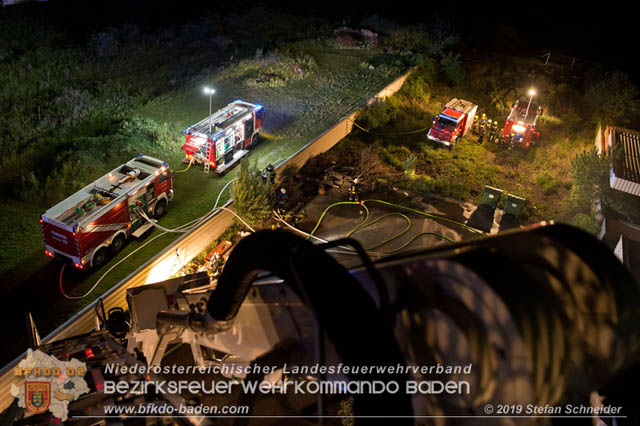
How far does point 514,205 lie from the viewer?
15.6 meters

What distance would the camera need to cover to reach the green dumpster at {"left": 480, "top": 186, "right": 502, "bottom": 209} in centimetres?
1586

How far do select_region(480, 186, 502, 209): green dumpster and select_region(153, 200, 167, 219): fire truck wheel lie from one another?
1052 cm

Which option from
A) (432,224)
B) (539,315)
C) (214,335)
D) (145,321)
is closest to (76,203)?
(145,321)

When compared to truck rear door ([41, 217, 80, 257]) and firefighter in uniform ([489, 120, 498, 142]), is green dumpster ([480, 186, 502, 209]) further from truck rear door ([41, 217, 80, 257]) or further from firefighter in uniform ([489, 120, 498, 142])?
truck rear door ([41, 217, 80, 257])

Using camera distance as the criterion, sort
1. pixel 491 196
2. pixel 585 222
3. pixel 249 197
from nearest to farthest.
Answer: pixel 249 197 < pixel 585 222 < pixel 491 196

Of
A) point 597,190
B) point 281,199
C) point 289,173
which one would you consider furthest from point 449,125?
point 281,199

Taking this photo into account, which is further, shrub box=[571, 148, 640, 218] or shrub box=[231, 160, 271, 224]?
shrub box=[571, 148, 640, 218]

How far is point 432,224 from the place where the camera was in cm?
1543

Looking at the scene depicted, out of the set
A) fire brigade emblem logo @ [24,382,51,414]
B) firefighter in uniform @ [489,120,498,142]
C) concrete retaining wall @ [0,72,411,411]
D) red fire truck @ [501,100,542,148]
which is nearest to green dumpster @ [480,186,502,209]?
red fire truck @ [501,100,542,148]

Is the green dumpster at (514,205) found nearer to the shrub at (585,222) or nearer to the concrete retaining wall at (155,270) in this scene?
the shrub at (585,222)

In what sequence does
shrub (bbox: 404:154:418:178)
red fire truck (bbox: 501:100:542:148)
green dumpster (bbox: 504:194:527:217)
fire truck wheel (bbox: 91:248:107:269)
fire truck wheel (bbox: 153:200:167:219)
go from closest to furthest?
fire truck wheel (bbox: 91:248:107:269) → fire truck wheel (bbox: 153:200:167:219) → green dumpster (bbox: 504:194:527:217) → shrub (bbox: 404:154:418:178) → red fire truck (bbox: 501:100:542:148)

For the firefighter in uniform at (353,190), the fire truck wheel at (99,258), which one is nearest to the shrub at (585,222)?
the firefighter in uniform at (353,190)

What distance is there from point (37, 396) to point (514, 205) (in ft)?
46.0

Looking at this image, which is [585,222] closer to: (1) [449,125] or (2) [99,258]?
(1) [449,125]
